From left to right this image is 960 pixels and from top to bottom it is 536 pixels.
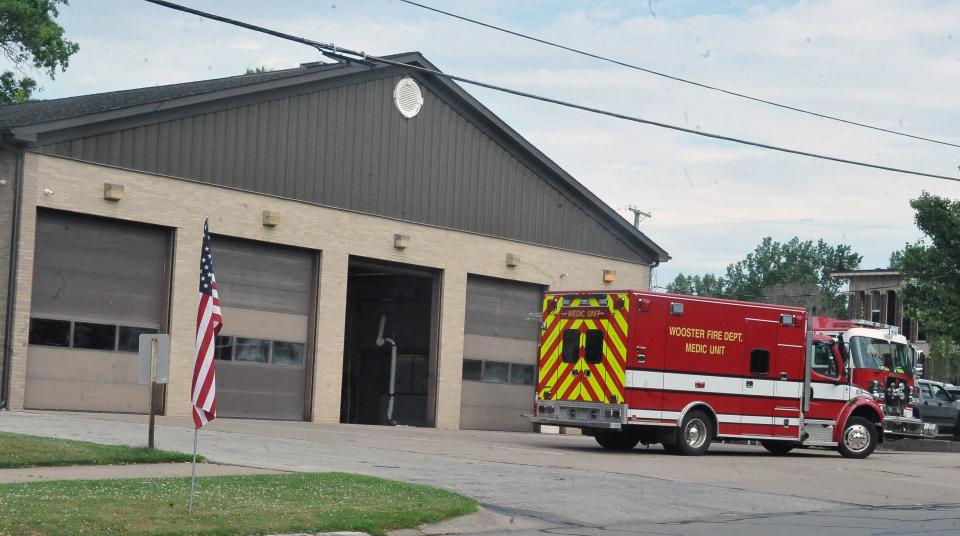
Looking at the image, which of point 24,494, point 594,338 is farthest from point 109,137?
point 24,494

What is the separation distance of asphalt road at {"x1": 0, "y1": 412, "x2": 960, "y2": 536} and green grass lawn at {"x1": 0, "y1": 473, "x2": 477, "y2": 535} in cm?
114

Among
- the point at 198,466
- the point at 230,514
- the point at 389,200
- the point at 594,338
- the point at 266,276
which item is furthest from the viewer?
the point at 389,200

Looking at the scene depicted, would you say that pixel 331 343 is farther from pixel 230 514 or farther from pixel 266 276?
pixel 230 514

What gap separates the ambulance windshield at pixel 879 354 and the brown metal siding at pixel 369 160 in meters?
11.7

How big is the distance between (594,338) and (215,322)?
12.6 m

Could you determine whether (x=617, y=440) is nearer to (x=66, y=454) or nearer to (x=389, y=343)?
(x=66, y=454)

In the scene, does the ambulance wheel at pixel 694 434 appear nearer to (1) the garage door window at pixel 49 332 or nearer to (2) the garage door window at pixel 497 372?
Result: (2) the garage door window at pixel 497 372

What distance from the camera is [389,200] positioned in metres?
33.9

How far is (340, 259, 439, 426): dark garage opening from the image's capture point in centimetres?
3594

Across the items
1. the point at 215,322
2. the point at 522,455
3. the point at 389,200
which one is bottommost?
the point at 522,455

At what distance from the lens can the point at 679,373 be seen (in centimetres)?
2438

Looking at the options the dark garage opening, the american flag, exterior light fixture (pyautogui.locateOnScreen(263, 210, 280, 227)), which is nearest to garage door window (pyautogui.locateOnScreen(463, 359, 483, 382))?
the dark garage opening

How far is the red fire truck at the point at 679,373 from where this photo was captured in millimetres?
23984

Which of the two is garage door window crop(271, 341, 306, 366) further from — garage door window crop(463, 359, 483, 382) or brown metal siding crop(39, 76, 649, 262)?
garage door window crop(463, 359, 483, 382)
